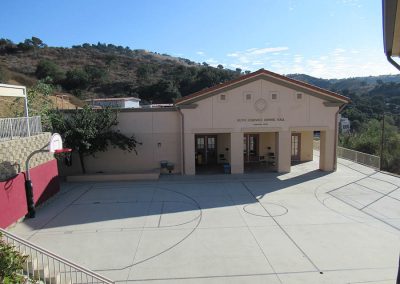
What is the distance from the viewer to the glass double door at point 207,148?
27.1 m

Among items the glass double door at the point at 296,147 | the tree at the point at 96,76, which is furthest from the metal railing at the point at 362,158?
the tree at the point at 96,76

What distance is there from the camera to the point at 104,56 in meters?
91.1

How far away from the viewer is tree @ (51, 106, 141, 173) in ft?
68.6

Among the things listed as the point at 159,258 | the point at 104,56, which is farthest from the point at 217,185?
the point at 104,56

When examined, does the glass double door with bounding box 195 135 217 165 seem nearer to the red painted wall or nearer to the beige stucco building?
the beige stucco building

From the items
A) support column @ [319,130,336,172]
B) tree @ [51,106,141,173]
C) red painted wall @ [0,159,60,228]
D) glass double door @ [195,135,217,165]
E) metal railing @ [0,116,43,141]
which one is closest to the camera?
red painted wall @ [0,159,60,228]

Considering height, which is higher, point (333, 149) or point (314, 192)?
point (333, 149)

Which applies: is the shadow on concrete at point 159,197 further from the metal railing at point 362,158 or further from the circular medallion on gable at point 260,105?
the metal railing at point 362,158

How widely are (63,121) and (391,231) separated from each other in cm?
1863

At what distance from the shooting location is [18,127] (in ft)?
50.0

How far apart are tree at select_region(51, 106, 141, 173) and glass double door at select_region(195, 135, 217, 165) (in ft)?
19.9

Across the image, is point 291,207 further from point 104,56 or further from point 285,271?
point 104,56

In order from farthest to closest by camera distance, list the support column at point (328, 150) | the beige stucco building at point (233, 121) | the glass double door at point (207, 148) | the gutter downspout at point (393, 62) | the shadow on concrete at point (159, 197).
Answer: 1. the glass double door at point (207, 148)
2. the support column at point (328, 150)
3. the beige stucco building at point (233, 121)
4. the shadow on concrete at point (159, 197)
5. the gutter downspout at point (393, 62)

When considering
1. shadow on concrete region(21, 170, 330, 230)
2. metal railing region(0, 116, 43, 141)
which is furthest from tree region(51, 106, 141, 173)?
metal railing region(0, 116, 43, 141)
